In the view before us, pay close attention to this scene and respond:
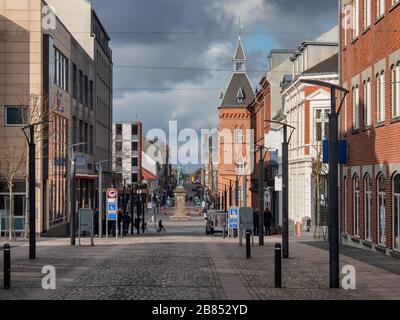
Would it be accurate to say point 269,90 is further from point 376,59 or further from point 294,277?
point 294,277

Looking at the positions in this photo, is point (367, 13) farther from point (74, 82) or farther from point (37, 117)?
point (74, 82)

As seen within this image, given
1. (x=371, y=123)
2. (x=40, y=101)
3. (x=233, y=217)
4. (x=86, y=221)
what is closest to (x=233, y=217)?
(x=233, y=217)

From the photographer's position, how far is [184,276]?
71.3 ft

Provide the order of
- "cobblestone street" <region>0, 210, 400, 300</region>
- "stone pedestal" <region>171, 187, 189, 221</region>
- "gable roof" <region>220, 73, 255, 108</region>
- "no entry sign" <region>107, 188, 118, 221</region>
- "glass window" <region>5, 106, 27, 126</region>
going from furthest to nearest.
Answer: "gable roof" <region>220, 73, 255, 108</region>, "stone pedestal" <region>171, 187, 189, 221</region>, "glass window" <region>5, 106, 27, 126</region>, "no entry sign" <region>107, 188, 118, 221</region>, "cobblestone street" <region>0, 210, 400, 300</region>

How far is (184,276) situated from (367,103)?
14.3 meters

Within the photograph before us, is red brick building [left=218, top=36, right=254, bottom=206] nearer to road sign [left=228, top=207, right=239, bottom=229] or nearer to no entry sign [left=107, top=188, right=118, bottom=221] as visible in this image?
no entry sign [left=107, top=188, right=118, bottom=221]

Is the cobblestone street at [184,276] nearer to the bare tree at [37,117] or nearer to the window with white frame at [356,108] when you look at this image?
the window with white frame at [356,108]

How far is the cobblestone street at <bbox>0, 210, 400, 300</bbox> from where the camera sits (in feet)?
57.4

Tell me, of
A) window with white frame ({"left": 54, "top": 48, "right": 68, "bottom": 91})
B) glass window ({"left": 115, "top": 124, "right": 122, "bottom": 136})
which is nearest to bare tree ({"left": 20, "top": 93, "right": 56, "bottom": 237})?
window with white frame ({"left": 54, "top": 48, "right": 68, "bottom": 91})

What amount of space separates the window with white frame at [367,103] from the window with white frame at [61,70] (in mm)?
25806

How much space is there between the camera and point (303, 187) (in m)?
56.8

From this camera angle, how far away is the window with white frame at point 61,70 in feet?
178

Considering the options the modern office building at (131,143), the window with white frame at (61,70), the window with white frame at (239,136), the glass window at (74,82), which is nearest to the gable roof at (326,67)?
the window with white frame at (61,70)
